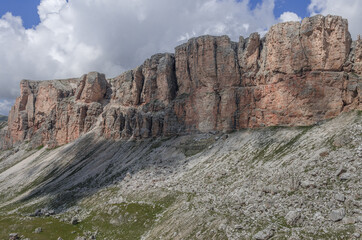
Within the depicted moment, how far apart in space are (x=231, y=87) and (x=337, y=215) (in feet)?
170

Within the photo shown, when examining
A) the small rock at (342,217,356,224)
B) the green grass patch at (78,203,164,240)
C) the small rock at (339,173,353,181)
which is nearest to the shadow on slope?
the green grass patch at (78,203,164,240)

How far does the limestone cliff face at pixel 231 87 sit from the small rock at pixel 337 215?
108ft

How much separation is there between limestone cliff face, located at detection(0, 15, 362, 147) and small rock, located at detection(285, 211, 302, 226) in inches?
1317

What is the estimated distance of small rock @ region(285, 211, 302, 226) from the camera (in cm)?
2750

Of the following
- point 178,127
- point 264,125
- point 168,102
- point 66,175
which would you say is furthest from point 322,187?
point 66,175

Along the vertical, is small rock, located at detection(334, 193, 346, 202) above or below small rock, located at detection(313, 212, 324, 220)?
above

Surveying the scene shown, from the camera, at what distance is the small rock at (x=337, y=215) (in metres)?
25.4

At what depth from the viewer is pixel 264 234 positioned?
27219mm

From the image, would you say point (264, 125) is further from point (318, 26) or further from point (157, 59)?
point (157, 59)

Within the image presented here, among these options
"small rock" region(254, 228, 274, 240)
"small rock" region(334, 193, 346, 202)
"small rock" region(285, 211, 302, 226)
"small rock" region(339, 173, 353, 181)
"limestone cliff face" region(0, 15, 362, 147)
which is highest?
"limestone cliff face" region(0, 15, 362, 147)

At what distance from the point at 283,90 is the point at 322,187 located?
35.1 metres

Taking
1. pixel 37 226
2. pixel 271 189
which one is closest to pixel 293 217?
pixel 271 189

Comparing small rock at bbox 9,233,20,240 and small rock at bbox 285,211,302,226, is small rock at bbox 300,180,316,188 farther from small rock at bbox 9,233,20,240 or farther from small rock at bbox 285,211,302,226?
small rock at bbox 9,233,20,240

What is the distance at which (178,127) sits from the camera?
83.8 meters
